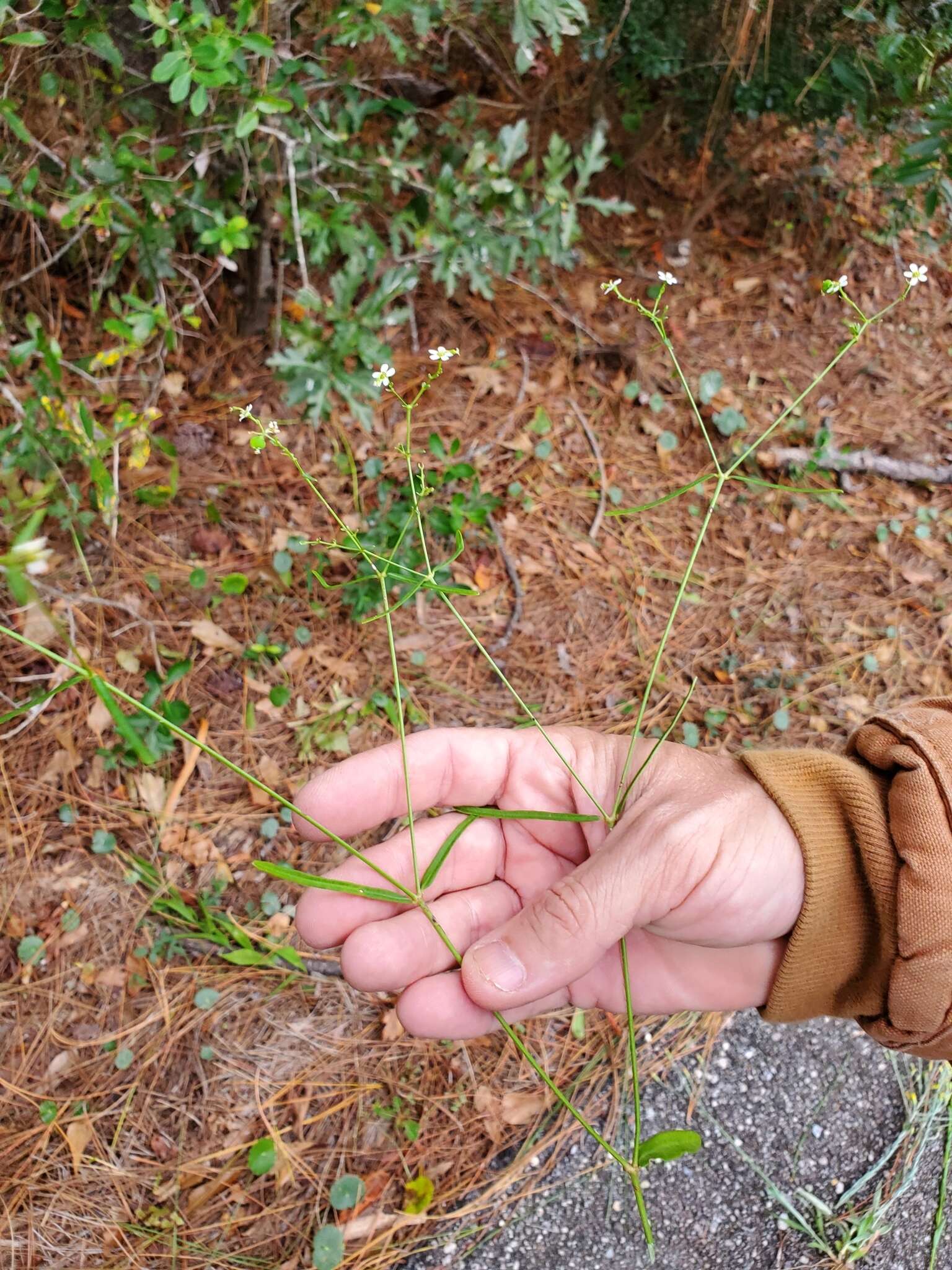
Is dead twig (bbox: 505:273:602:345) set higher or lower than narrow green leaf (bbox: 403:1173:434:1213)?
higher

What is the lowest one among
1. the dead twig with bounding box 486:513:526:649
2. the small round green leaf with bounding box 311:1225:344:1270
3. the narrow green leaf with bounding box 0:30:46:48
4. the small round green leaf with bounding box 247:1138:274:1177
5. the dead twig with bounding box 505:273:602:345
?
the small round green leaf with bounding box 311:1225:344:1270

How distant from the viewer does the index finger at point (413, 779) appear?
5.12 feet

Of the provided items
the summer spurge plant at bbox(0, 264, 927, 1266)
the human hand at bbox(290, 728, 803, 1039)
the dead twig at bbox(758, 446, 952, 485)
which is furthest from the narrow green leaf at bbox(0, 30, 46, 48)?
the dead twig at bbox(758, 446, 952, 485)

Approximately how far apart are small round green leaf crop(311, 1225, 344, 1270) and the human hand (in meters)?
0.62

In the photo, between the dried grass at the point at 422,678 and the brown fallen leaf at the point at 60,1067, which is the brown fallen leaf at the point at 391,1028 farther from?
the brown fallen leaf at the point at 60,1067

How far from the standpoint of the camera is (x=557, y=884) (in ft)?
4.43

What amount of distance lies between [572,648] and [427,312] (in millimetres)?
1206

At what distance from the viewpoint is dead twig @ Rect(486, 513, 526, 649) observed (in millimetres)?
2463

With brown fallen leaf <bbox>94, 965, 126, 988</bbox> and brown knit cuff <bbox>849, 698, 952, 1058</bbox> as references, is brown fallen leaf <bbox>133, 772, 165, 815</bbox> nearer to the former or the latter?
brown fallen leaf <bbox>94, 965, 126, 988</bbox>

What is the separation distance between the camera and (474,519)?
2445 millimetres

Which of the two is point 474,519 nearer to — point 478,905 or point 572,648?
point 572,648

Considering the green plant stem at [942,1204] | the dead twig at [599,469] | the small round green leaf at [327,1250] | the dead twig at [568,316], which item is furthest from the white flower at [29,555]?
the dead twig at [568,316]

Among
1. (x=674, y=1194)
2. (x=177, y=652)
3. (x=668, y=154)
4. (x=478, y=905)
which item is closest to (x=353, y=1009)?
(x=478, y=905)

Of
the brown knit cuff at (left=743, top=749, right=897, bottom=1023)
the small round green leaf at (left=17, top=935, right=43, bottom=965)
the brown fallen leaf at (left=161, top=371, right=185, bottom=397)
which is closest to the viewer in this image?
the brown knit cuff at (left=743, top=749, right=897, bottom=1023)
